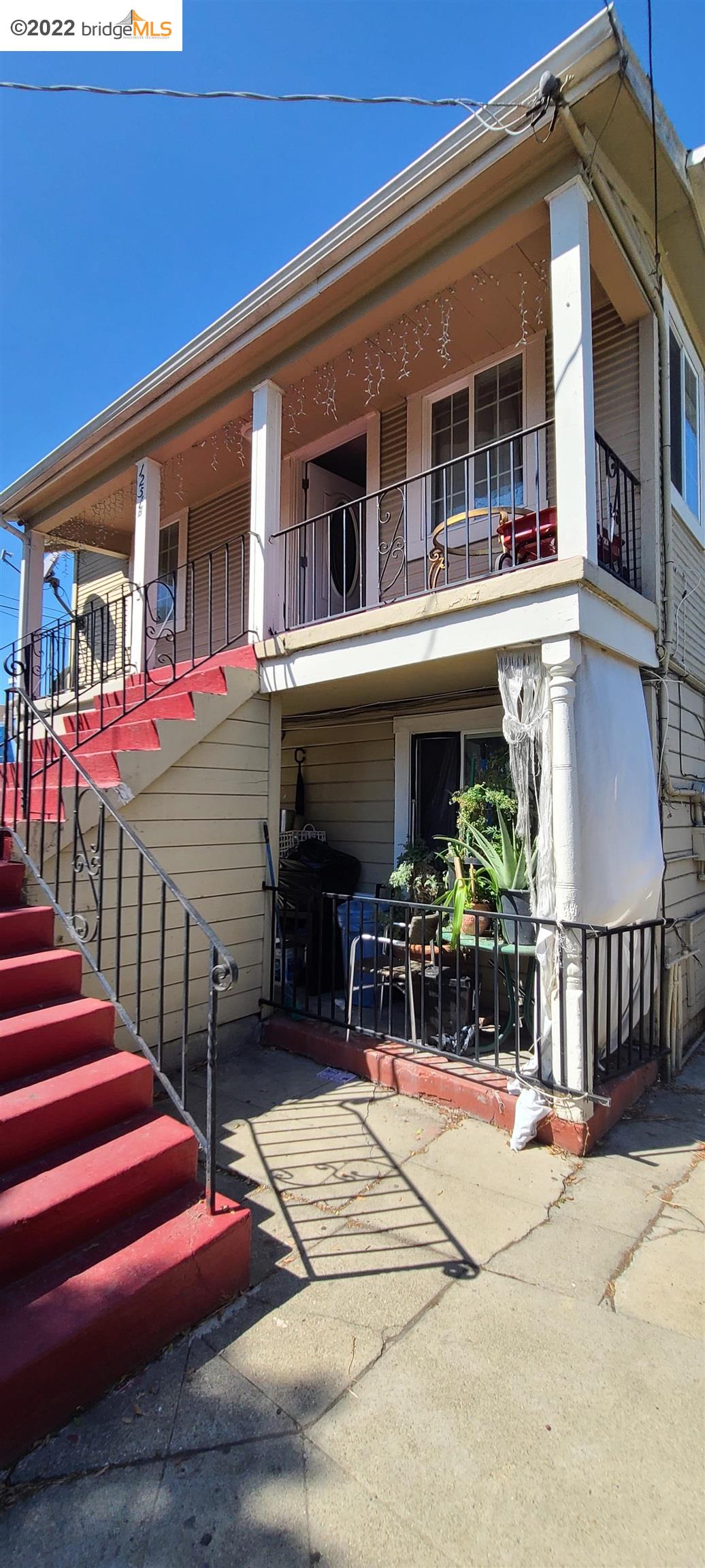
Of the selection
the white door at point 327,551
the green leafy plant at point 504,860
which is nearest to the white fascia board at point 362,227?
the white door at point 327,551

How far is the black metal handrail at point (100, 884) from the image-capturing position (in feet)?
11.0

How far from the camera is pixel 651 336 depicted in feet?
15.9

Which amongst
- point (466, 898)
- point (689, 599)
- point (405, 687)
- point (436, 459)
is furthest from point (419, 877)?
point (436, 459)

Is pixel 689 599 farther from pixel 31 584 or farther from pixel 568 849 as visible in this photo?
pixel 31 584

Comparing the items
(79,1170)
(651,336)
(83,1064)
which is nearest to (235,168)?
(651,336)

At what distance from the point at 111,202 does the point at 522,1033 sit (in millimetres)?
7742

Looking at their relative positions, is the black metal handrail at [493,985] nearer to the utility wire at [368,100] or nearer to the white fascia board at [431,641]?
the white fascia board at [431,641]

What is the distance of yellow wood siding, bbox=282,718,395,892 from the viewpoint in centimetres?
680

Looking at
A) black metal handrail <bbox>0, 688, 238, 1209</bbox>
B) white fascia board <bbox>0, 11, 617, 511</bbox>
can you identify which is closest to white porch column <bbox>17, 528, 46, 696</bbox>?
white fascia board <bbox>0, 11, 617, 511</bbox>

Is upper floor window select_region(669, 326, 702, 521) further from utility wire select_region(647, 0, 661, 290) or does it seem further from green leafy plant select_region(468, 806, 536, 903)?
green leafy plant select_region(468, 806, 536, 903)

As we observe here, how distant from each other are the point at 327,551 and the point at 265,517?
6.61 ft

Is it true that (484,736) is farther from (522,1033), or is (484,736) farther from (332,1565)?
(332,1565)

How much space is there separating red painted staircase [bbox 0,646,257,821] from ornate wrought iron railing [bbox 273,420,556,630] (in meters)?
0.97

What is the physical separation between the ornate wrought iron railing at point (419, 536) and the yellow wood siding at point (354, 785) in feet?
4.16
